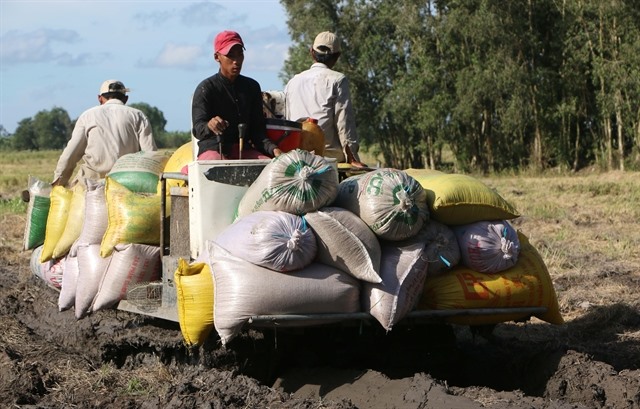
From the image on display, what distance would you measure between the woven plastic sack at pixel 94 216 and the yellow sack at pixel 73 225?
43 centimetres

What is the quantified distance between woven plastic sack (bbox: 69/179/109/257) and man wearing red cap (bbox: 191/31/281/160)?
1078 mm

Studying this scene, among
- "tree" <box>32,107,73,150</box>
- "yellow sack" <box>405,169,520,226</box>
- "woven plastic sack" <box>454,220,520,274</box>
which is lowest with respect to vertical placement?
"woven plastic sack" <box>454,220,520,274</box>

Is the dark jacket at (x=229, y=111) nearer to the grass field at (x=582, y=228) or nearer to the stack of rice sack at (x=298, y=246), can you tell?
the stack of rice sack at (x=298, y=246)

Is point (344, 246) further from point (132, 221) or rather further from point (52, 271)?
point (52, 271)

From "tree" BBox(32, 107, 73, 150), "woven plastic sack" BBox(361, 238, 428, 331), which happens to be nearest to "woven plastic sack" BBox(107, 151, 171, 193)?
"woven plastic sack" BBox(361, 238, 428, 331)

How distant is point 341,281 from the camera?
539cm

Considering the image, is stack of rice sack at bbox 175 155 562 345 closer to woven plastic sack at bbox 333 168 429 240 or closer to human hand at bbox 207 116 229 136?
woven plastic sack at bbox 333 168 429 240

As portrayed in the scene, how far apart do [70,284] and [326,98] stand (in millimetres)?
2352

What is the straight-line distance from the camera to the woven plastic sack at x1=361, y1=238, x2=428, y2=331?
5.42 metres

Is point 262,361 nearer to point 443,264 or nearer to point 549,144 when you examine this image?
point 443,264

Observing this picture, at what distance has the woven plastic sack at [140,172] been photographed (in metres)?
7.34

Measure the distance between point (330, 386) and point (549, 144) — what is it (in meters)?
Result: 24.7

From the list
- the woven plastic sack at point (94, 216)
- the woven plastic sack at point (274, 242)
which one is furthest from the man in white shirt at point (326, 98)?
the woven plastic sack at point (274, 242)

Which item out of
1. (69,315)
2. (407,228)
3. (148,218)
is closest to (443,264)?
(407,228)
